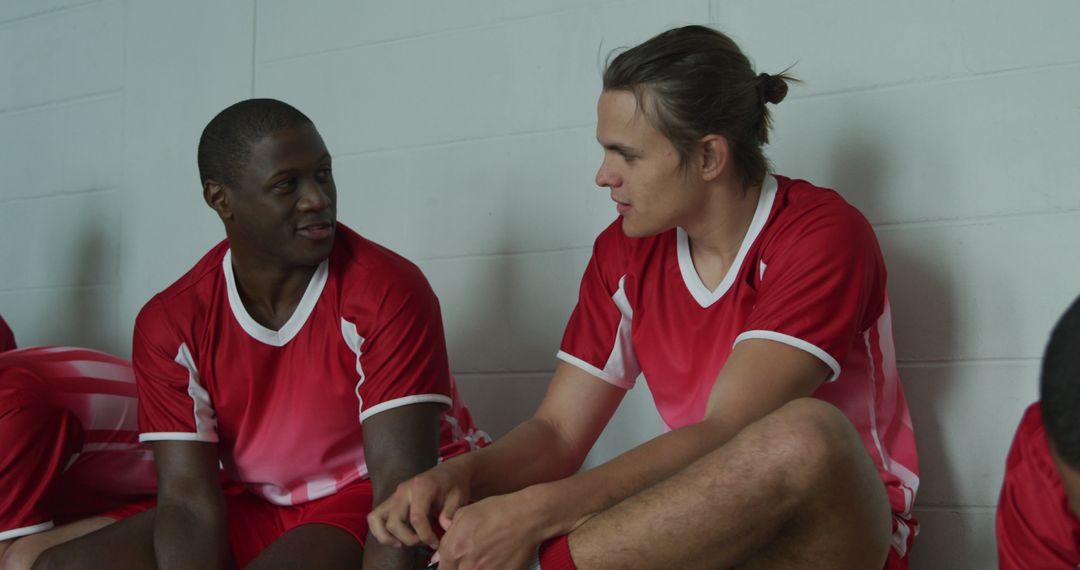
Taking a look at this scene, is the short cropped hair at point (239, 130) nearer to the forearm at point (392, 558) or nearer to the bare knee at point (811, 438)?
the forearm at point (392, 558)

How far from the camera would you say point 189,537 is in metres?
1.70

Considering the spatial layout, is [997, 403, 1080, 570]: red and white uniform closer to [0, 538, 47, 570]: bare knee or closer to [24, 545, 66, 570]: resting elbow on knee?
[24, 545, 66, 570]: resting elbow on knee

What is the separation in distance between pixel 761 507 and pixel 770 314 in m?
0.35

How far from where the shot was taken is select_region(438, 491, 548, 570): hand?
128 cm

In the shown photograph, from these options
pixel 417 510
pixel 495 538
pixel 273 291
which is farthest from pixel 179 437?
pixel 495 538

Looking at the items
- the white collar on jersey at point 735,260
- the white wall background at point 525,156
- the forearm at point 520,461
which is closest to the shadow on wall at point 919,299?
the white wall background at point 525,156

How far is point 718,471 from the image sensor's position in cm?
121

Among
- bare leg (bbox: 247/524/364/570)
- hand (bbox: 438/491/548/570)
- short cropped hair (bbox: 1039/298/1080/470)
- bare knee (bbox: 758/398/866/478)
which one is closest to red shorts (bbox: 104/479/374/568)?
bare leg (bbox: 247/524/364/570)

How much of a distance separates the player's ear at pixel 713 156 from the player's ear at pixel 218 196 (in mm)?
799

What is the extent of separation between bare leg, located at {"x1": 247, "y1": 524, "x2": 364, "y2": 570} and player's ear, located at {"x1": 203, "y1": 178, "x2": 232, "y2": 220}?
1.83 ft

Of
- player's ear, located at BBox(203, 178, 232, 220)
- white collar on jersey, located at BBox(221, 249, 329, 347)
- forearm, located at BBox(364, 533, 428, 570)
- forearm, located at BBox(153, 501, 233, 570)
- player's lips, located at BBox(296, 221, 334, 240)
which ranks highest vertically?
player's ear, located at BBox(203, 178, 232, 220)

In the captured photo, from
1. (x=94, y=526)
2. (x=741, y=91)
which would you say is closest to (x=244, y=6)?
(x=94, y=526)

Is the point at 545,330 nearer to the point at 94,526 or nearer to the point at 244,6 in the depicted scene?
the point at 94,526

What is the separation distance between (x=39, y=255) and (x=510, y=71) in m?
1.42
